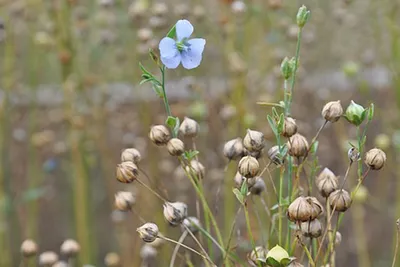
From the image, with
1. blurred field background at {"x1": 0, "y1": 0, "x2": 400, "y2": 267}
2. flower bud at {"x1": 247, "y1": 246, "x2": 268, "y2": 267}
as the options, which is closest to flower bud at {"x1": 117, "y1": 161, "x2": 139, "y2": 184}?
flower bud at {"x1": 247, "y1": 246, "x2": 268, "y2": 267}

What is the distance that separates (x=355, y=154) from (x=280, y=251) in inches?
4.6

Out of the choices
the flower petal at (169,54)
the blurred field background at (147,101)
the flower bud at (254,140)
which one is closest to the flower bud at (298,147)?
the flower bud at (254,140)

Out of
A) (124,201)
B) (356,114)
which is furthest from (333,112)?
(124,201)

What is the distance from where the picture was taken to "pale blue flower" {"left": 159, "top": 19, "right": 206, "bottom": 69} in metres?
0.60

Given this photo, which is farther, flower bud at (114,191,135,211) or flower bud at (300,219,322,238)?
flower bud at (114,191,135,211)

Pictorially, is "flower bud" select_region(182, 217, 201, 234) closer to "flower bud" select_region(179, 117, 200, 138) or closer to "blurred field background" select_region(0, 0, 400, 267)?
"flower bud" select_region(179, 117, 200, 138)

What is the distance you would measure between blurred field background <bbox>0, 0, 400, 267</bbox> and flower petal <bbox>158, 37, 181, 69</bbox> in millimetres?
578

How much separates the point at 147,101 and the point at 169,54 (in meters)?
1.02

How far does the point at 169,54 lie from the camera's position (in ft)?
1.98

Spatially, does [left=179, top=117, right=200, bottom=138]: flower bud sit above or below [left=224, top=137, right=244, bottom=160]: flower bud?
above

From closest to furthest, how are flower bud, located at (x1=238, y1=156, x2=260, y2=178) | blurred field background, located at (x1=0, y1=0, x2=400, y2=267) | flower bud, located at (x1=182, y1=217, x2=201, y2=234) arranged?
1. flower bud, located at (x1=238, y1=156, x2=260, y2=178)
2. flower bud, located at (x1=182, y1=217, x2=201, y2=234)
3. blurred field background, located at (x1=0, y1=0, x2=400, y2=267)

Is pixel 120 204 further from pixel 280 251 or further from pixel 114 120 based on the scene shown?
pixel 114 120

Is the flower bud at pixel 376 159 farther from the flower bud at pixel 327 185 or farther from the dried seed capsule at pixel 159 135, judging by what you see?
the dried seed capsule at pixel 159 135

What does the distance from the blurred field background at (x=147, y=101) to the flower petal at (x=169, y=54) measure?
578 mm
